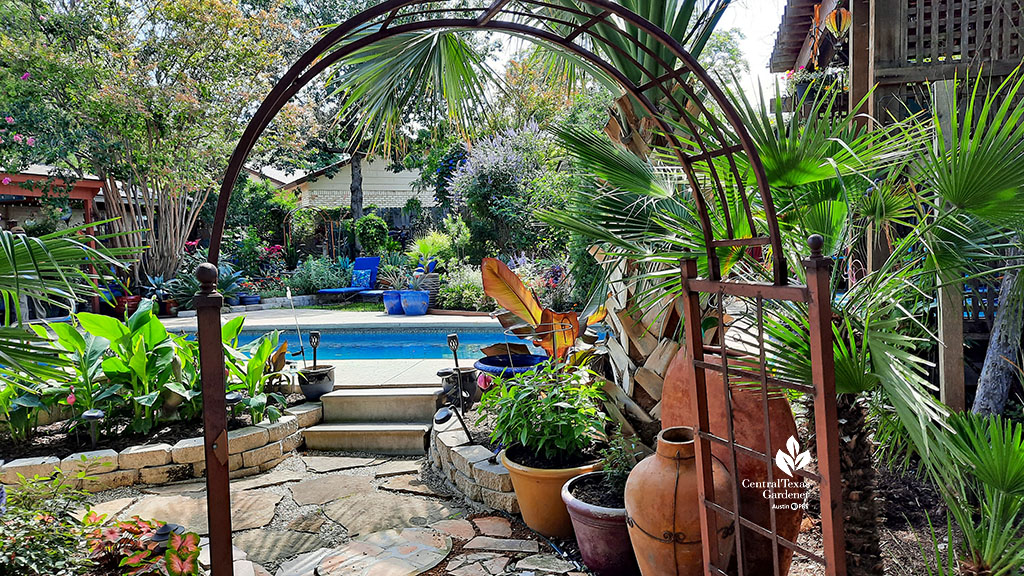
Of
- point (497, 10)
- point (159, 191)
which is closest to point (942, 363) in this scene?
point (497, 10)

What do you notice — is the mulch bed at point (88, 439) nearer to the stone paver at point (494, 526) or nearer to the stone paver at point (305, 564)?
the stone paver at point (305, 564)

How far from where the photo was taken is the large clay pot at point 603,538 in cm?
271

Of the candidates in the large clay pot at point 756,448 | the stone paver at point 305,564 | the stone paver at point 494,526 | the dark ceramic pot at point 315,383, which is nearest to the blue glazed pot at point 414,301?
the dark ceramic pot at point 315,383

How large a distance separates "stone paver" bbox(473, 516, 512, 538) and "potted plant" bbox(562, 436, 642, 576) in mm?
558

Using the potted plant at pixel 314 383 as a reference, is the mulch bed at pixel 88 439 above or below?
below

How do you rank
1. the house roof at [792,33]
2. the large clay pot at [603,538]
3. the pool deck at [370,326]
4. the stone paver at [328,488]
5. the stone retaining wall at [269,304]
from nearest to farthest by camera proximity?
the large clay pot at [603,538], the stone paver at [328,488], the pool deck at [370,326], the house roof at [792,33], the stone retaining wall at [269,304]

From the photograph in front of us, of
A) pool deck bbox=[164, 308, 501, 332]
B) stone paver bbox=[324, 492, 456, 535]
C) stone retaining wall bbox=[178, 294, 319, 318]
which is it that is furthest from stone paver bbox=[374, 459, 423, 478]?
stone retaining wall bbox=[178, 294, 319, 318]

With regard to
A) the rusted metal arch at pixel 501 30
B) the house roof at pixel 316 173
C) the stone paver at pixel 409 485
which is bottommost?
the stone paver at pixel 409 485

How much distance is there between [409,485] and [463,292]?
27.8 feet

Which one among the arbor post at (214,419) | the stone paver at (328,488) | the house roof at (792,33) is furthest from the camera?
the house roof at (792,33)

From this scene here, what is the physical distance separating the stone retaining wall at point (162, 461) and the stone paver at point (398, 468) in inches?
31.3

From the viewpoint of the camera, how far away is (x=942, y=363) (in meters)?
3.30

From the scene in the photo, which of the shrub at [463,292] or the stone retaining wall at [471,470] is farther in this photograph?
the shrub at [463,292]

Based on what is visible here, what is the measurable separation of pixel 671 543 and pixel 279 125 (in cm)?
1296
